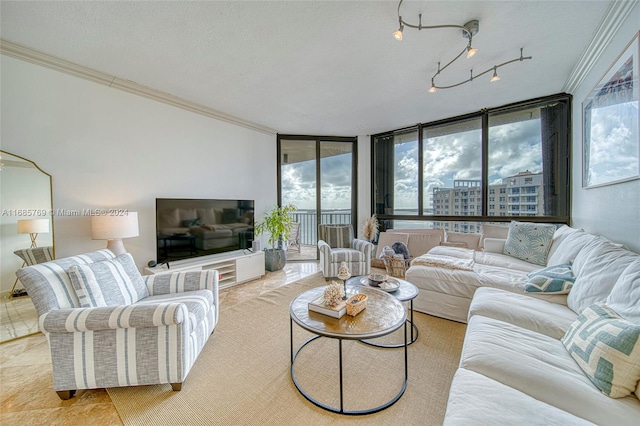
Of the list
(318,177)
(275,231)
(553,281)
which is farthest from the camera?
(318,177)

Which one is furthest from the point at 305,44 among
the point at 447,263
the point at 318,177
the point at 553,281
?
the point at 318,177

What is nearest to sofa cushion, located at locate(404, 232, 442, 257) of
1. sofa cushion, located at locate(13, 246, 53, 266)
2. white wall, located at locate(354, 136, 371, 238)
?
white wall, located at locate(354, 136, 371, 238)

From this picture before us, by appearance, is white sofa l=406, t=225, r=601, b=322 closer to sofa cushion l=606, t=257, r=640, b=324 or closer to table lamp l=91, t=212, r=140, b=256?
sofa cushion l=606, t=257, r=640, b=324

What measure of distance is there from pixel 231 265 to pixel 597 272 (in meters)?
3.61

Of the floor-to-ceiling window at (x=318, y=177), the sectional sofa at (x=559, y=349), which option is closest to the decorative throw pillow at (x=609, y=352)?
the sectional sofa at (x=559, y=349)

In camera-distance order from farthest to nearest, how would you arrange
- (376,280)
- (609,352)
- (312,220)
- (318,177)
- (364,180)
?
(312,220) < (364,180) < (318,177) < (376,280) < (609,352)

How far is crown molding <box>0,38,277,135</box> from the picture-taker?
216 centimetres

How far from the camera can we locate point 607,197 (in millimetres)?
2139

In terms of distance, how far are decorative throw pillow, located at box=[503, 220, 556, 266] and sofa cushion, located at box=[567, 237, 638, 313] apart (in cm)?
97

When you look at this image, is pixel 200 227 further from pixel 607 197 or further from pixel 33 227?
pixel 607 197

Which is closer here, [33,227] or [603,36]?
[603,36]

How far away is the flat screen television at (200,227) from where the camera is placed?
2998 millimetres

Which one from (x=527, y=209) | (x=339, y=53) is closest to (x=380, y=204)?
(x=527, y=209)

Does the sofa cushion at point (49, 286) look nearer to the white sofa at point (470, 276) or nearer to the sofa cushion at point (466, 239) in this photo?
the white sofa at point (470, 276)
